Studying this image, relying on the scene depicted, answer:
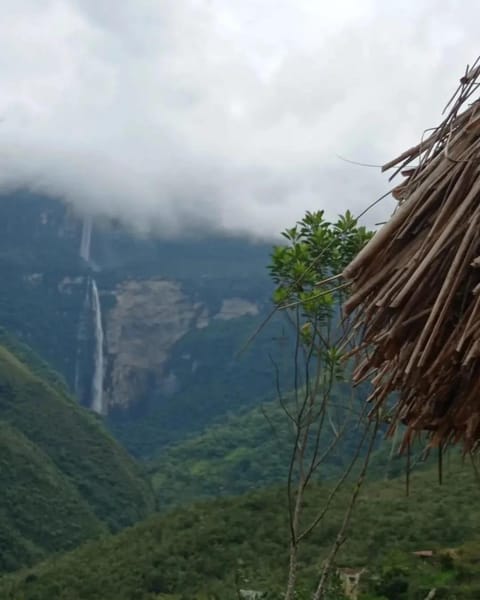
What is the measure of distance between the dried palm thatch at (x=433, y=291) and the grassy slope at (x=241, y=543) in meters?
15.0

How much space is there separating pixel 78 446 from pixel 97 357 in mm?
53253

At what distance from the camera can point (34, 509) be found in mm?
45562

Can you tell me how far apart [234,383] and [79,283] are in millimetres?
29535

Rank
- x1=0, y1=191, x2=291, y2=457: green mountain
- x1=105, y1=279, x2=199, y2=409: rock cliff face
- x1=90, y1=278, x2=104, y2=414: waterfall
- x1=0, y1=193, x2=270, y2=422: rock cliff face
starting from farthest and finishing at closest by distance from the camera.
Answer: x1=105, y1=279, x2=199, y2=409: rock cliff face, x1=0, y1=193, x2=270, y2=422: rock cliff face, x1=90, y1=278, x2=104, y2=414: waterfall, x1=0, y1=191, x2=291, y2=457: green mountain

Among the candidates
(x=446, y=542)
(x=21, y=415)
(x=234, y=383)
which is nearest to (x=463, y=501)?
(x=446, y=542)

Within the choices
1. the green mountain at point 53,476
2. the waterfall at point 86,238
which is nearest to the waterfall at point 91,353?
the waterfall at point 86,238

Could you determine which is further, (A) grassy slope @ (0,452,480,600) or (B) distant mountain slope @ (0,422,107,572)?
(B) distant mountain slope @ (0,422,107,572)

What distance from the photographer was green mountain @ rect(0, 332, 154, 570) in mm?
43625

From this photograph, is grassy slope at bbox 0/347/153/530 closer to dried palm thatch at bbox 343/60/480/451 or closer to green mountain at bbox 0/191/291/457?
green mountain at bbox 0/191/291/457

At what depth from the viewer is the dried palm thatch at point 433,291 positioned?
212 centimetres

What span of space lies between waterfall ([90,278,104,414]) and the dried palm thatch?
102 metres

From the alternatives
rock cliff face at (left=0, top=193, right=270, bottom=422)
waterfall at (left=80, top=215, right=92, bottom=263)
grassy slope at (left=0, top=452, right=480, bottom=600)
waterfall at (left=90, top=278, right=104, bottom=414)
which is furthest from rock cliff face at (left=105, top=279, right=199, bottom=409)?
grassy slope at (left=0, top=452, right=480, bottom=600)

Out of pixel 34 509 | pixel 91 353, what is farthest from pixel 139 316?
pixel 34 509

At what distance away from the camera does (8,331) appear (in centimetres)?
10250
